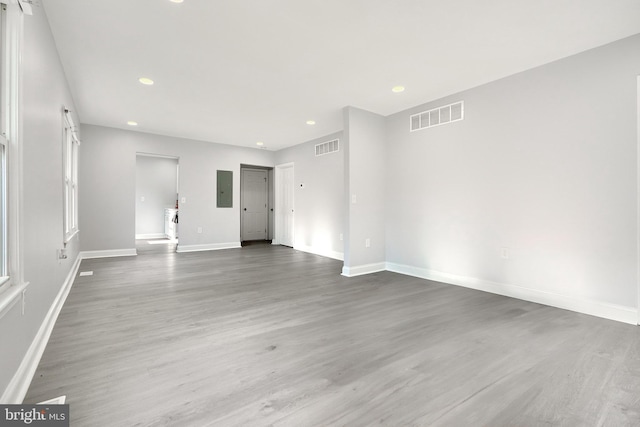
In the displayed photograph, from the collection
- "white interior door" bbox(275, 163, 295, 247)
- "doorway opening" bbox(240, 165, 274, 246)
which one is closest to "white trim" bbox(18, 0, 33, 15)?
"white interior door" bbox(275, 163, 295, 247)

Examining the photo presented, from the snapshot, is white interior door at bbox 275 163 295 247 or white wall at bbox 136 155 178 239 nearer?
white interior door at bbox 275 163 295 247

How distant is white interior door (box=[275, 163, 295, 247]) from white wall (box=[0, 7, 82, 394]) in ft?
16.9

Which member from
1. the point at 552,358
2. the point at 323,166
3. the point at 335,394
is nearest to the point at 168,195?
the point at 323,166

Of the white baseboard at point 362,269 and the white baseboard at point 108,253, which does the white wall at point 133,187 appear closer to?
the white baseboard at point 108,253

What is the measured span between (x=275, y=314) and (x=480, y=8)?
10.6 ft

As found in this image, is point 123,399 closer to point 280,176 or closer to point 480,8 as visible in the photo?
point 480,8

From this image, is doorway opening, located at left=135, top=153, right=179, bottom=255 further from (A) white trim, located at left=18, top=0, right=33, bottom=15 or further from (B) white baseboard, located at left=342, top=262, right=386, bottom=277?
(A) white trim, located at left=18, top=0, right=33, bottom=15

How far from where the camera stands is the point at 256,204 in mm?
9102

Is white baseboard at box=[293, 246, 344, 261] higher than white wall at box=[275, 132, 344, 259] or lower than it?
lower

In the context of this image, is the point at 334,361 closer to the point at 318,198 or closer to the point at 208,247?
the point at 318,198

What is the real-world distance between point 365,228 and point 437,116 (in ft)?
6.58

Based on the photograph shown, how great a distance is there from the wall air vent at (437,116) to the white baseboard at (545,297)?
2.20 m

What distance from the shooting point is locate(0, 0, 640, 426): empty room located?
1615 mm

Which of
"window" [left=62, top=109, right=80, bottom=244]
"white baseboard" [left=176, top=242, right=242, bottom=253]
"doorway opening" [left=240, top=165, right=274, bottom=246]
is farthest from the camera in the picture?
"doorway opening" [left=240, top=165, right=274, bottom=246]
